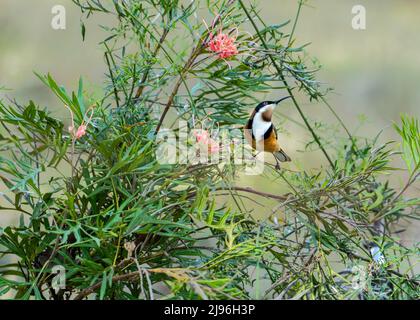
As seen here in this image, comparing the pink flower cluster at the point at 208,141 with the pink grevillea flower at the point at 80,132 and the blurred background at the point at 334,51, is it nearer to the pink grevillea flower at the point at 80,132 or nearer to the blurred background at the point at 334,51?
the pink grevillea flower at the point at 80,132

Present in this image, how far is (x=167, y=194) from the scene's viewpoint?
1.60ft

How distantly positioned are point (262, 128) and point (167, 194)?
0.53ft

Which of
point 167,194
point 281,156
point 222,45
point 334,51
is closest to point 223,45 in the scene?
point 222,45

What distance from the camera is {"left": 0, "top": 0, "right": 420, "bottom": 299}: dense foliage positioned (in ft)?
1.57

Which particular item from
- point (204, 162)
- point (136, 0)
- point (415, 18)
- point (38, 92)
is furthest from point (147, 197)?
point (415, 18)

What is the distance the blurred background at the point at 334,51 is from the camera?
1.50 m

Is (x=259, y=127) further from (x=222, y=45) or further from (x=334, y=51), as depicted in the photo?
(x=334, y=51)

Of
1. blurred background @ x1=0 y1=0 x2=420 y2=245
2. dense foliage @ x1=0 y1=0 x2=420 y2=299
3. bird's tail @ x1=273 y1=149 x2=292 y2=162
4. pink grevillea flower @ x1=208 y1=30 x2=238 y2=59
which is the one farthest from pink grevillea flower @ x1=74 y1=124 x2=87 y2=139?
blurred background @ x1=0 y1=0 x2=420 y2=245

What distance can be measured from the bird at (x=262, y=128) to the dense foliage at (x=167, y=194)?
0.11 feet

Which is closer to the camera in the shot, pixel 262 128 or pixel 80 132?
pixel 80 132

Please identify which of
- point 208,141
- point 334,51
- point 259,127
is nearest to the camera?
point 208,141

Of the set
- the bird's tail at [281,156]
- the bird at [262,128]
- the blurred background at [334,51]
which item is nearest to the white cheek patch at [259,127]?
the bird at [262,128]

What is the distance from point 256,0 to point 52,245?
0.85ft

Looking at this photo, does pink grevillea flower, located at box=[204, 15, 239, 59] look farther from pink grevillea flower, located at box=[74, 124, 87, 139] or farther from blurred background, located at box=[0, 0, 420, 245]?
blurred background, located at box=[0, 0, 420, 245]
